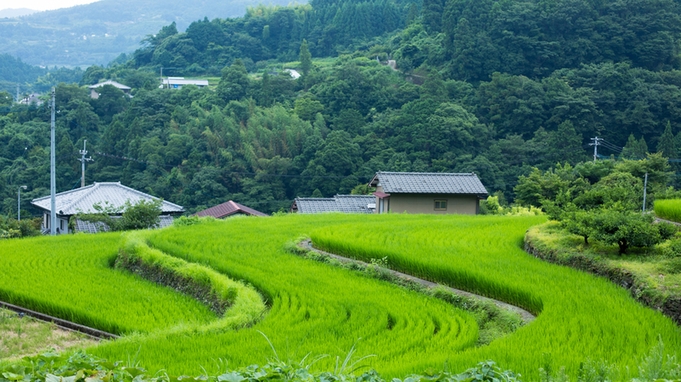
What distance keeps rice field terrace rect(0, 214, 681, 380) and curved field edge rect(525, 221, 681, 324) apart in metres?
0.20

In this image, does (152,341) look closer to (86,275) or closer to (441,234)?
(86,275)

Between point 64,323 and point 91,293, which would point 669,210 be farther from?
point 64,323

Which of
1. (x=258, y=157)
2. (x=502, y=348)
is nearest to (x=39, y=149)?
(x=258, y=157)

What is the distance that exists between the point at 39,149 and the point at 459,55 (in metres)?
28.4

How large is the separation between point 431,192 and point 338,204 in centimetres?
732

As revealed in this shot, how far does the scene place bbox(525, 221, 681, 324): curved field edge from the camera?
27.5ft

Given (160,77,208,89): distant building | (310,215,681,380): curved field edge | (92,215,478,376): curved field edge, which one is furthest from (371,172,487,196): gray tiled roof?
(160,77,208,89): distant building

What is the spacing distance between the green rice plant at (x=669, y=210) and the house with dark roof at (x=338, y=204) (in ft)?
57.3

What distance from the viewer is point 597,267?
10.5 m

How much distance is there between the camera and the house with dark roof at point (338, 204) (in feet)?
99.5

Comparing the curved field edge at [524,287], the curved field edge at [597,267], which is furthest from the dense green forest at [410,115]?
the curved field edge at [597,267]

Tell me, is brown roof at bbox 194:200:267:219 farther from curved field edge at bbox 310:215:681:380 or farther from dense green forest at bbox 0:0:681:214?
curved field edge at bbox 310:215:681:380

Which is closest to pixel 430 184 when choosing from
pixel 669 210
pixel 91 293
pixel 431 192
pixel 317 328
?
pixel 431 192

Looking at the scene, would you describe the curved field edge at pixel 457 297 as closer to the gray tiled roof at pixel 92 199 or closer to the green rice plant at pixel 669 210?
the green rice plant at pixel 669 210
